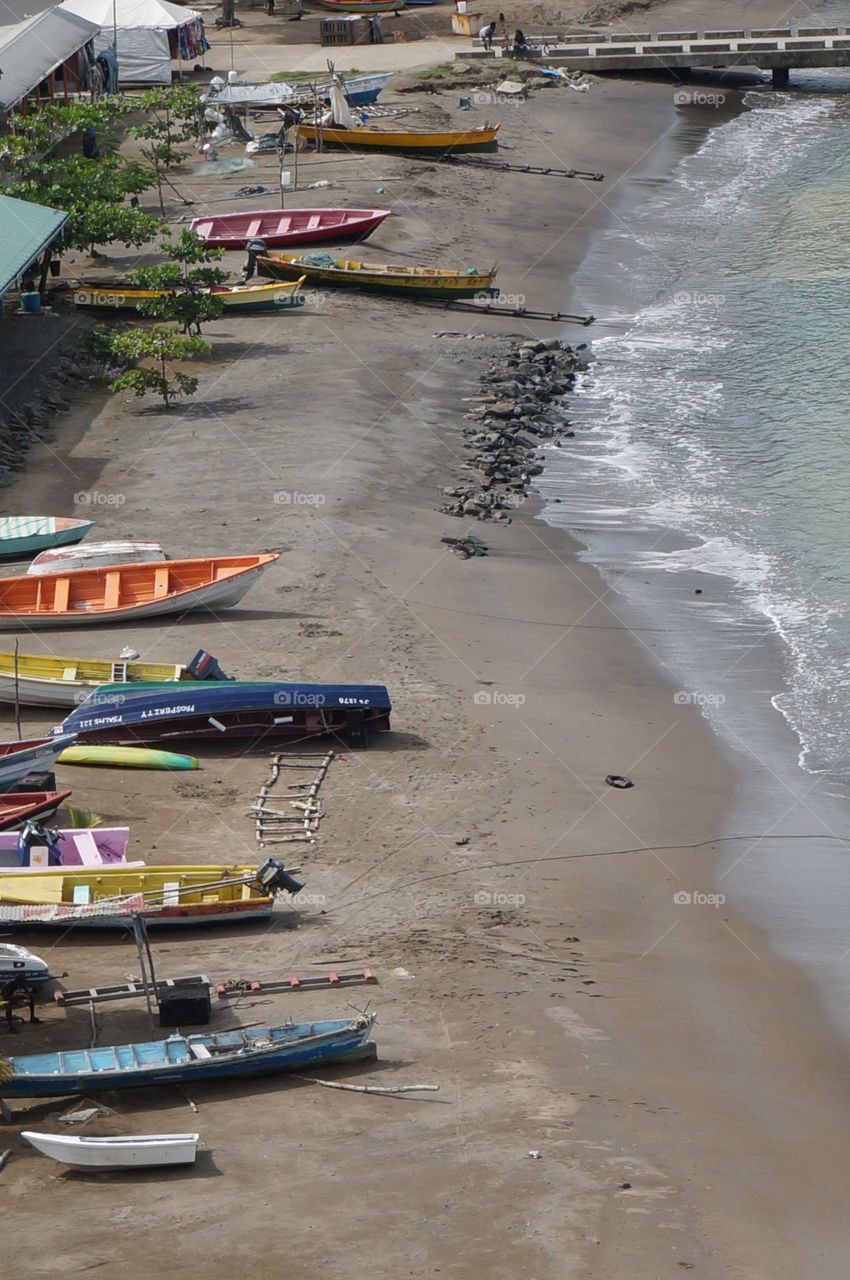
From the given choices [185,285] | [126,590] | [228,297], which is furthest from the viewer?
[228,297]

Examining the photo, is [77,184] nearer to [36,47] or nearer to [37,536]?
[36,47]

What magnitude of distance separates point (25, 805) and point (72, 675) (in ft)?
13.6

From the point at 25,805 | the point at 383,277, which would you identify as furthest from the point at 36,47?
→ the point at 25,805

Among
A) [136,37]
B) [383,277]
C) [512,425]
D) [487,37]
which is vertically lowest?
[512,425]

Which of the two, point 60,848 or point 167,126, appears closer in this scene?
point 60,848

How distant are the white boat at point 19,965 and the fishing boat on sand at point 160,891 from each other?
153 centimetres

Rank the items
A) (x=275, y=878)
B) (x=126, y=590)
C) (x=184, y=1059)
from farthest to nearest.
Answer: (x=126, y=590) < (x=275, y=878) < (x=184, y=1059)

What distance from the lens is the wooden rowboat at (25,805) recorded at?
2005 cm

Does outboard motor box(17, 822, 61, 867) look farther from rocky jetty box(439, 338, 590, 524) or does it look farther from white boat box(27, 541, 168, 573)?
rocky jetty box(439, 338, 590, 524)

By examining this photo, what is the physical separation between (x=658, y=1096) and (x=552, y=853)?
4.98 meters

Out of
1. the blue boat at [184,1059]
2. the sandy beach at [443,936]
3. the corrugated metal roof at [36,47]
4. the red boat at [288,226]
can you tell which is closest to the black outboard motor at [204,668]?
the sandy beach at [443,936]

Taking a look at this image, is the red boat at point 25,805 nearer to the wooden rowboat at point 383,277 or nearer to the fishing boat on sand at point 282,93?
the wooden rowboat at point 383,277

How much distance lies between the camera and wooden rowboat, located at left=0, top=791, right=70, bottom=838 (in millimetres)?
20047

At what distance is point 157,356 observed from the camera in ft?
122
